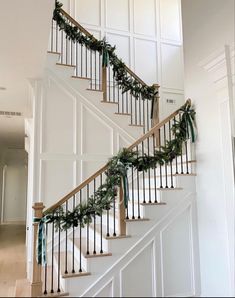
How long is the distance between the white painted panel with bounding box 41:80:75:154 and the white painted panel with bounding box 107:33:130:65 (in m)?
2.48

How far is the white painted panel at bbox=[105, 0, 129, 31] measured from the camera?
276 inches

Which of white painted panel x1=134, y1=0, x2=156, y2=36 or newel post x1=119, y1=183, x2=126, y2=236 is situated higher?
white painted panel x1=134, y1=0, x2=156, y2=36

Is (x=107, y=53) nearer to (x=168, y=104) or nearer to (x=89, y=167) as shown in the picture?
(x=89, y=167)

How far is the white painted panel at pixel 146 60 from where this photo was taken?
7.16m

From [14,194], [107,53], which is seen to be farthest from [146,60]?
[14,194]

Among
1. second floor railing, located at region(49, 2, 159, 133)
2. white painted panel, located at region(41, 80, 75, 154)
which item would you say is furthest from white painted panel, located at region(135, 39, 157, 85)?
white painted panel, located at region(41, 80, 75, 154)

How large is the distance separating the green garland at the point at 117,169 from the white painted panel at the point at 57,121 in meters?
1.46

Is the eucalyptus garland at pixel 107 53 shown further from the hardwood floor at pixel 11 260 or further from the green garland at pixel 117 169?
the hardwood floor at pixel 11 260

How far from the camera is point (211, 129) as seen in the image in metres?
3.64

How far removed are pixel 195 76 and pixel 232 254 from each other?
2201 mm

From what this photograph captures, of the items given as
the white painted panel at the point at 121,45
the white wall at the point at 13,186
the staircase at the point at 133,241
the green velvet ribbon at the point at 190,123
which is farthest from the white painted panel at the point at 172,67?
the white wall at the point at 13,186

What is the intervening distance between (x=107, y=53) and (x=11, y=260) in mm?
4435

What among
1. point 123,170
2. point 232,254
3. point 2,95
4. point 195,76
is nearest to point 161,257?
point 232,254

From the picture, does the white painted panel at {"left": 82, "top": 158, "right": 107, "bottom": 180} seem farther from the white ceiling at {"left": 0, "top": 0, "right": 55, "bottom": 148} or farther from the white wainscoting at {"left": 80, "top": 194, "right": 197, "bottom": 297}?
the white wainscoting at {"left": 80, "top": 194, "right": 197, "bottom": 297}
